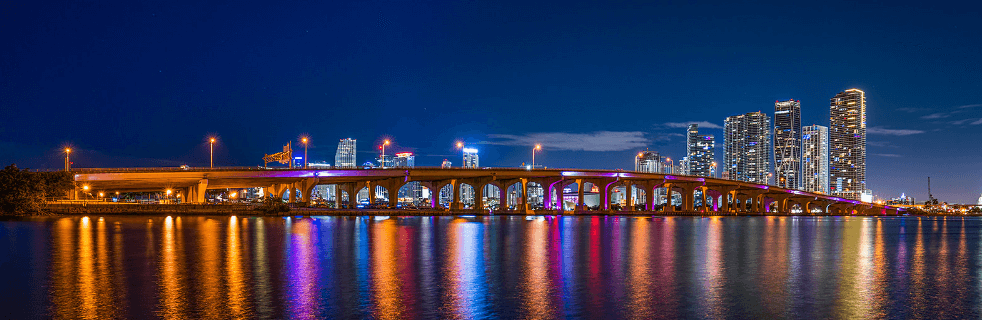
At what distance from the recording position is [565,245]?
44.0 m

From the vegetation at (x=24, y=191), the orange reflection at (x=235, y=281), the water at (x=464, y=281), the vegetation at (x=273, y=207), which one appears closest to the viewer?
the orange reflection at (x=235, y=281)

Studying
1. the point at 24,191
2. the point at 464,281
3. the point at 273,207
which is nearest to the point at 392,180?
the point at 273,207

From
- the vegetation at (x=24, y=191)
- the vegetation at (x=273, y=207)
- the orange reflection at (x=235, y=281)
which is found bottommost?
the vegetation at (x=273, y=207)

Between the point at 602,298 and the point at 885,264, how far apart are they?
2118 cm

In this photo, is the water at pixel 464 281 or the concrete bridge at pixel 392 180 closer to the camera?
the water at pixel 464 281

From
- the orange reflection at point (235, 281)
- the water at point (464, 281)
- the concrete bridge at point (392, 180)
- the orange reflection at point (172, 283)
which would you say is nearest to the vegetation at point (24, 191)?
the concrete bridge at point (392, 180)

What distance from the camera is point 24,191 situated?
83938 millimetres

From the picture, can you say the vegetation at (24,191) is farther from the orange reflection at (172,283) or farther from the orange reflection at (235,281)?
the orange reflection at (235,281)

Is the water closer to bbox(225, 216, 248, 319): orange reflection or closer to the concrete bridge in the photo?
bbox(225, 216, 248, 319): orange reflection

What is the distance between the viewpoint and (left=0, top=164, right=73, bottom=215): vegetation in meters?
83.2

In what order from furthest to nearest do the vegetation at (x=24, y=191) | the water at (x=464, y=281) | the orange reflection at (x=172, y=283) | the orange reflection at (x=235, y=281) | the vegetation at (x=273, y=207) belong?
the vegetation at (x=273, y=207) → the vegetation at (x=24, y=191) → the water at (x=464, y=281) → the orange reflection at (x=235, y=281) → the orange reflection at (x=172, y=283)

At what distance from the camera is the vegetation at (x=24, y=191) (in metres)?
83.2

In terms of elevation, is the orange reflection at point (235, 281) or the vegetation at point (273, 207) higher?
the orange reflection at point (235, 281)

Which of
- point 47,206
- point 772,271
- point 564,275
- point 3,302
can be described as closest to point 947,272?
point 772,271
